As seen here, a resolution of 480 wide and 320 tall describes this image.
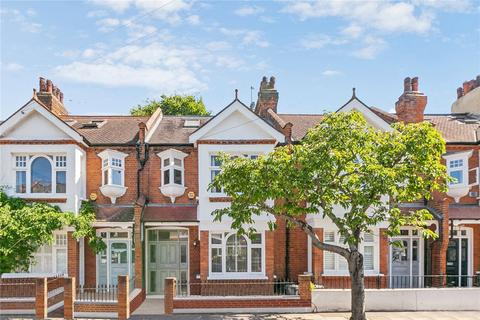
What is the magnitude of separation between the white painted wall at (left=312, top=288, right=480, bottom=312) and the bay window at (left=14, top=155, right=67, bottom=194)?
33.6 ft

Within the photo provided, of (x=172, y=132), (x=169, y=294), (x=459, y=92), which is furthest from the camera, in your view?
(x=459, y=92)

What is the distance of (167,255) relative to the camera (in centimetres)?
1789

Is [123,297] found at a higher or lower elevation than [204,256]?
lower

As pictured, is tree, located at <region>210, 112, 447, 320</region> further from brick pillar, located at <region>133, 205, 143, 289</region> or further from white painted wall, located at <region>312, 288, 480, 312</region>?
brick pillar, located at <region>133, 205, 143, 289</region>

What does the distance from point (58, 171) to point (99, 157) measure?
1663mm

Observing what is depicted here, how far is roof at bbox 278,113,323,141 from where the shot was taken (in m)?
18.8

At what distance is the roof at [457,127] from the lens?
18.7m

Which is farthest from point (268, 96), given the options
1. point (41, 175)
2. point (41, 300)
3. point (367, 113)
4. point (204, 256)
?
point (41, 300)

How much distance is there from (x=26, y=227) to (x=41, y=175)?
2.40 m

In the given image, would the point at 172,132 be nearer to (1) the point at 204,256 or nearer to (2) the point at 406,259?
(1) the point at 204,256

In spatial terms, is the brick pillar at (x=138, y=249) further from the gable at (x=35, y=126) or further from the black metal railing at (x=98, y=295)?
the gable at (x=35, y=126)

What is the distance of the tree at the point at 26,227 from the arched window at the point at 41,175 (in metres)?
0.74

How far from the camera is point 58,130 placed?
1673 centimetres

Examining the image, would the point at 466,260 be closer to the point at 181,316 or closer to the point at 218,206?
the point at 218,206
